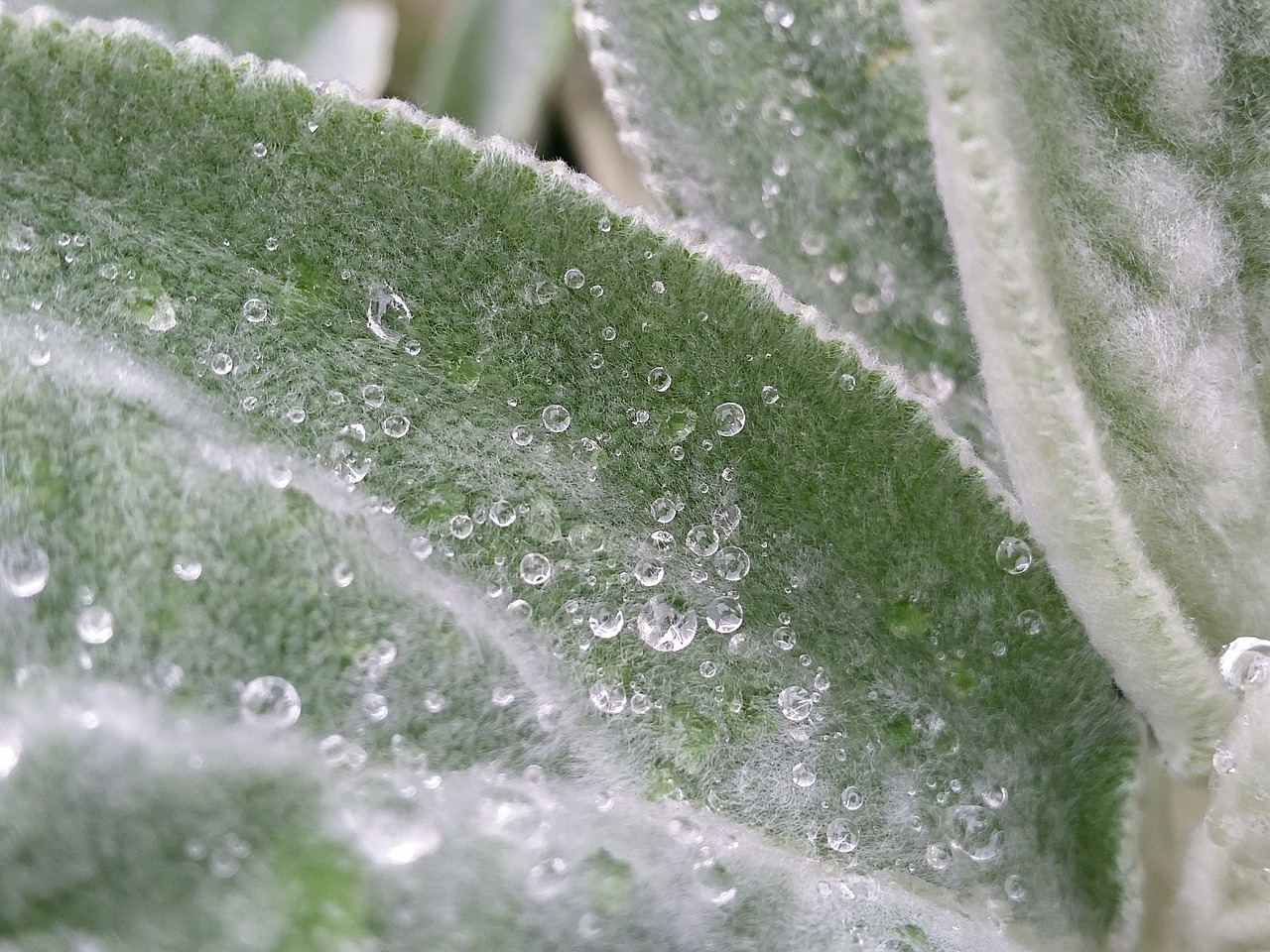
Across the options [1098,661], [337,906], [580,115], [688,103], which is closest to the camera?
[337,906]

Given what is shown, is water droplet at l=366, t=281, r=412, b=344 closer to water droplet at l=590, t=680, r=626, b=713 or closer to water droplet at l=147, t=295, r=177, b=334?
water droplet at l=147, t=295, r=177, b=334

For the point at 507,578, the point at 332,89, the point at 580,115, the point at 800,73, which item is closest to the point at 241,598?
the point at 507,578

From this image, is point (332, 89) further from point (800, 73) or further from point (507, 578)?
point (800, 73)

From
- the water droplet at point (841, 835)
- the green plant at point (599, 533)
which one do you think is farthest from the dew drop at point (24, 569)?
the water droplet at point (841, 835)

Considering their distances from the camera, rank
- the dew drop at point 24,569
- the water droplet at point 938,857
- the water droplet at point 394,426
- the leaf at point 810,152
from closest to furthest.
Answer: the dew drop at point 24,569 → the water droplet at point 394,426 → the water droplet at point 938,857 → the leaf at point 810,152

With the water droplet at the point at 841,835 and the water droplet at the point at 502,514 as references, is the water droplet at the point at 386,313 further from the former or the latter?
the water droplet at the point at 841,835

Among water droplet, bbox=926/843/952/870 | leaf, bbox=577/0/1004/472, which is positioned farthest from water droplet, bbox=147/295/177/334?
water droplet, bbox=926/843/952/870
